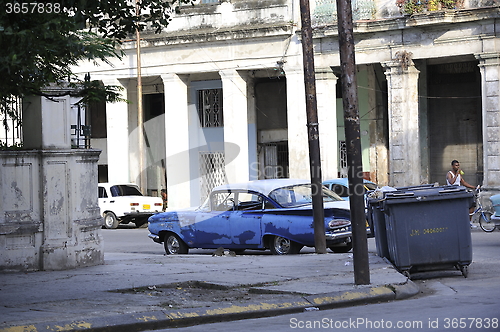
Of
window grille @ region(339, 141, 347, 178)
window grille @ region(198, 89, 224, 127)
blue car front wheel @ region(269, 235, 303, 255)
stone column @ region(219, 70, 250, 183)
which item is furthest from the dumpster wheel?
window grille @ region(198, 89, 224, 127)

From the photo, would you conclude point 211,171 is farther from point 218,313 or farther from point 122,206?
point 218,313

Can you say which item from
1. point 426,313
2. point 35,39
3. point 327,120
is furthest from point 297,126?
point 35,39

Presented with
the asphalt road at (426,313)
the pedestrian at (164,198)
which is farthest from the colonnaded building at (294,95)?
the asphalt road at (426,313)

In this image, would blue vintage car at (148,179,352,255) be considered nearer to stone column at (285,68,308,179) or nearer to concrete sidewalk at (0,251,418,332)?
concrete sidewalk at (0,251,418,332)

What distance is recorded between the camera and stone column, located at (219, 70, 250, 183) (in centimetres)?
2825

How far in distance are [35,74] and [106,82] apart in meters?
22.7

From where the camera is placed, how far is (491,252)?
47.9 feet

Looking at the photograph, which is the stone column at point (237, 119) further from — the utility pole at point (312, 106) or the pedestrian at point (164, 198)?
the utility pole at point (312, 106)

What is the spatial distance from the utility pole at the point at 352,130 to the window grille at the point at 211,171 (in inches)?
781

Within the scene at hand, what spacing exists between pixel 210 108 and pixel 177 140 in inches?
85.6

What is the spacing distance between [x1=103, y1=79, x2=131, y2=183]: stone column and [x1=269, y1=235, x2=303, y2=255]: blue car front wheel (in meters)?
16.4

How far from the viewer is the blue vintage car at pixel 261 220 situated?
49.2ft

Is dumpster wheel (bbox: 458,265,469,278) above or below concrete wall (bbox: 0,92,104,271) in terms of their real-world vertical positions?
below

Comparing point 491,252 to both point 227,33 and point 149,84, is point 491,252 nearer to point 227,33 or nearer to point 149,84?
point 227,33
